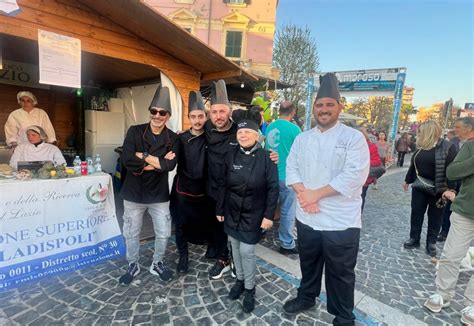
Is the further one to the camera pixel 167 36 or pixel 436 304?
pixel 167 36

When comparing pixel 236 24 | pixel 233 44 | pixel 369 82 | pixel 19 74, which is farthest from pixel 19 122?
pixel 236 24

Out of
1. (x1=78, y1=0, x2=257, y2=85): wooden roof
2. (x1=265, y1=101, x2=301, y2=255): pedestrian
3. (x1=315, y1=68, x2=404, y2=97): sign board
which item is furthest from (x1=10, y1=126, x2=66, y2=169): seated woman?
(x1=315, y1=68, x2=404, y2=97): sign board

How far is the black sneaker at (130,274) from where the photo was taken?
2830 mm

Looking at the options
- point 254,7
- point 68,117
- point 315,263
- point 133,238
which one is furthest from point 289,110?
point 254,7

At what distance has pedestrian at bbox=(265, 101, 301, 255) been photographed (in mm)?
3564

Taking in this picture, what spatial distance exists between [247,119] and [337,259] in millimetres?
1495

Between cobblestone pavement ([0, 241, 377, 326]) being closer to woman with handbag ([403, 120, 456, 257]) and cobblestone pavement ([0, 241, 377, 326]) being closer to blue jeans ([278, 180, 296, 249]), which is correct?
blue jeans ([278, 180, 296, 249])

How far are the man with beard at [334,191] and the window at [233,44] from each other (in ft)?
61.7

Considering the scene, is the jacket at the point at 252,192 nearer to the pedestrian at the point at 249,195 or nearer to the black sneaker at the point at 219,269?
the pedestrian at the point at 249,195

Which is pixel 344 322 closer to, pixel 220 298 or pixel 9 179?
pixel 220 298

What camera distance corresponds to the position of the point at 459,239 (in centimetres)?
258

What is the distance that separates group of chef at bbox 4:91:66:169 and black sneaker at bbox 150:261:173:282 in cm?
207

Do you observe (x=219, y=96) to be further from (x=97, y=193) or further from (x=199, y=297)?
(x=199, y=297)

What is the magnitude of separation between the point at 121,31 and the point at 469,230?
198 inches
